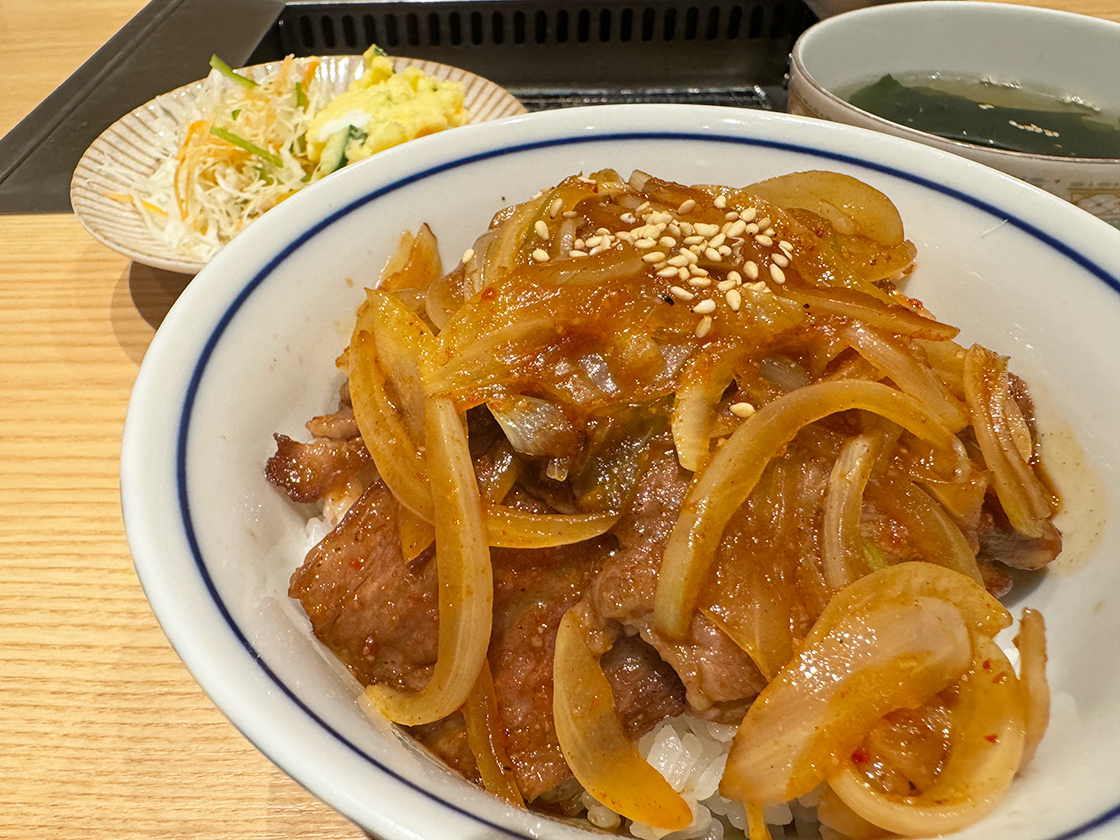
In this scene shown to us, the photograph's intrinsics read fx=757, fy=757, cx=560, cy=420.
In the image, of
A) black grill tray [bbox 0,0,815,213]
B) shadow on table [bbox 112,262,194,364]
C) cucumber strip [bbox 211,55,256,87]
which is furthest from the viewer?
black grill tray [bbox 0,0,815,213]

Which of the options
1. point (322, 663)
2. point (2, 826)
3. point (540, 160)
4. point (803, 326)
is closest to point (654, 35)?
point (540, 160)

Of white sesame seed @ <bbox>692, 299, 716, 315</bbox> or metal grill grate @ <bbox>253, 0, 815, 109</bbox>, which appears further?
metal grill grate @ <bbox>253, 0, 815, 109</bbox>

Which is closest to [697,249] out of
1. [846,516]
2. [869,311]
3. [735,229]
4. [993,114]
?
[735,229]

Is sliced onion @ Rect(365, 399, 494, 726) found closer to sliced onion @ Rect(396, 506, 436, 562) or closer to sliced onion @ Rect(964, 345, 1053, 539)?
sliced onion @ Rect(396, 506, 436, 562)

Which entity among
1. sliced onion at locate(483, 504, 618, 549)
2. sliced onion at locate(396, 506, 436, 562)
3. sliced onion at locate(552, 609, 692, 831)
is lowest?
sliced onion at locate(552, 609, 692, 831)

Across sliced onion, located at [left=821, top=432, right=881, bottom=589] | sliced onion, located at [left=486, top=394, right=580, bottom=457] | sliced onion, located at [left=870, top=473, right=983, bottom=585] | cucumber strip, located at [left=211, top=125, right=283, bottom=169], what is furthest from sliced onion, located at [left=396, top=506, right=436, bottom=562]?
cucumber strip, located at [left=211, top=125, right=283, bottom=169]

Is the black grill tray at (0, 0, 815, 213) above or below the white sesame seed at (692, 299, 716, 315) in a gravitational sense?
below

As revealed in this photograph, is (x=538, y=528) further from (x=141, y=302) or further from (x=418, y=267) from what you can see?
(x=141, y=302)
